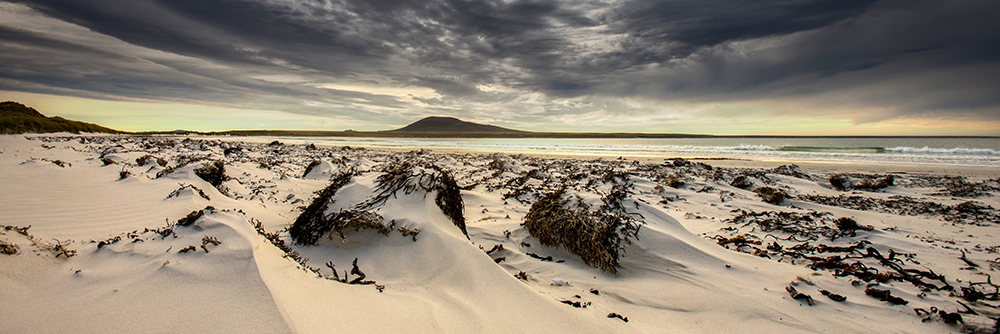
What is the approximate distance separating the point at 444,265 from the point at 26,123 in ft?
124

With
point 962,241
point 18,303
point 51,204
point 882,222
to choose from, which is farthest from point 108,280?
point 882,222

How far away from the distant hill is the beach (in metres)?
27.2

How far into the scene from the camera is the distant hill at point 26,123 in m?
20.8

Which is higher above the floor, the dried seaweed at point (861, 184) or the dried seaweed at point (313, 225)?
the dried seaweed at point (313, 225)

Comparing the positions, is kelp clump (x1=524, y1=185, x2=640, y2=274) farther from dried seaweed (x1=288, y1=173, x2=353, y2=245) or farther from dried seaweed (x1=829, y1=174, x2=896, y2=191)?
dried seaweed (x1=829, y1=174, x2=896, y2=191)

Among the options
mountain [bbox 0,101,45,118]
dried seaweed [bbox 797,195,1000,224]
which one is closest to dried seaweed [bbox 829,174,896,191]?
dried seaweed [bbox 797,195,1000,224]

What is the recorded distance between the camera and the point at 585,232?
342 cm

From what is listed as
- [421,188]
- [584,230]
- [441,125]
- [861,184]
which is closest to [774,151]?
[861,184]

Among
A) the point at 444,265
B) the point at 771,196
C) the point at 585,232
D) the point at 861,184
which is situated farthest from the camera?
the point at 861,184

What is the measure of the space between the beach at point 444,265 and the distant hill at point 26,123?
2720cm

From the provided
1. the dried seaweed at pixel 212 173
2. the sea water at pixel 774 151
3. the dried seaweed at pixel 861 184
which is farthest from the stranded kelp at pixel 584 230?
the sea water at pixel 774 151

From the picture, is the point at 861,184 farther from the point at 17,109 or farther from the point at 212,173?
the point at 17,109

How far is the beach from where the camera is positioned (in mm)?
1742

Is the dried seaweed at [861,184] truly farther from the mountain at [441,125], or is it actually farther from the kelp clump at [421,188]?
the mountain at [441,125]
